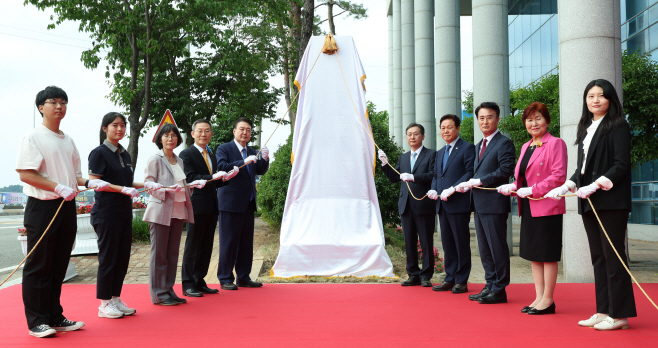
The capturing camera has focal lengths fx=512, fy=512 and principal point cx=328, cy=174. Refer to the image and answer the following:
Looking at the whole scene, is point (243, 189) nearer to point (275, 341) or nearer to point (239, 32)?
point (275, 341)

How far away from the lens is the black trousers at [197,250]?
4.72 metres

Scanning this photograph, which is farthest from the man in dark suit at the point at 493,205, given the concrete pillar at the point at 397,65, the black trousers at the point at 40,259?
the concrete pillar at the point at 397,65

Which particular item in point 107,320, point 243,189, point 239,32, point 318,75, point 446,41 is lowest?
point 107,320

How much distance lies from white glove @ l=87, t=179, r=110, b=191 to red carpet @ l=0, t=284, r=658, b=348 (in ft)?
3.18

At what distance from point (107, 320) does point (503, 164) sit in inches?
132

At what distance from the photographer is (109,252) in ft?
12.5

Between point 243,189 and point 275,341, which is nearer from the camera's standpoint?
point 275,341

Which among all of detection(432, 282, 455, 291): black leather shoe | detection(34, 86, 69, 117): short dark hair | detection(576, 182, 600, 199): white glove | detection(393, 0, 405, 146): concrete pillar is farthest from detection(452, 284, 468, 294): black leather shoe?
detection(393, 0, 405, 146): concrete pillar

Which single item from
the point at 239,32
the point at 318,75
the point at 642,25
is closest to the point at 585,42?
the point at 318,75

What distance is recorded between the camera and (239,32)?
1736cm

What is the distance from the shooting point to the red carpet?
3.18 m

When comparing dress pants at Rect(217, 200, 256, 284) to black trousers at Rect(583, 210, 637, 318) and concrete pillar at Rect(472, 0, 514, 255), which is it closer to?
black trousers at Rect(583, 210, 637, 318)

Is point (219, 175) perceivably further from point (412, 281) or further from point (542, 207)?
point (542, 207)

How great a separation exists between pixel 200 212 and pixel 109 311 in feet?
4.03
